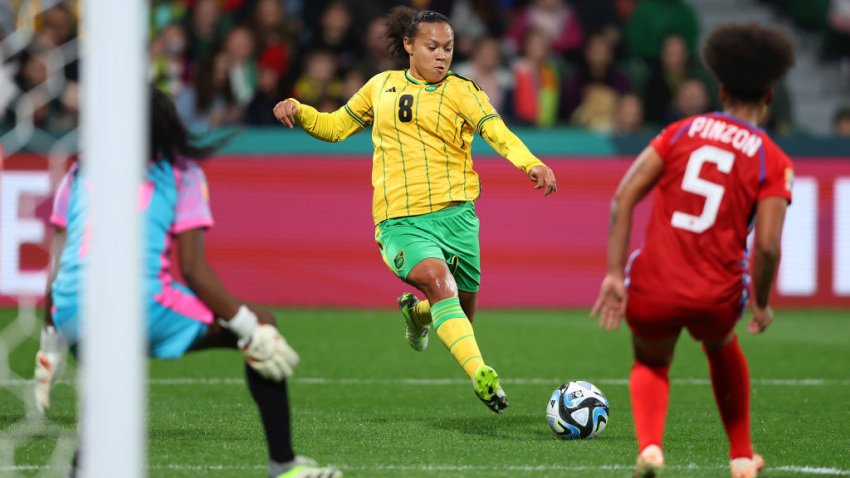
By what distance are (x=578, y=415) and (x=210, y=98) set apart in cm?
799

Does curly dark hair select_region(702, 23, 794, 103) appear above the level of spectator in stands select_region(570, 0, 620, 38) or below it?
below

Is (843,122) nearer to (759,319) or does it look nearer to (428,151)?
(428,151)

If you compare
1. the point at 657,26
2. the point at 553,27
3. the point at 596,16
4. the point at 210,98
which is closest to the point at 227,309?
the point at 210,98

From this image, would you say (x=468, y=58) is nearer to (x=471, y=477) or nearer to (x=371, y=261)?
(x=371, y=261)

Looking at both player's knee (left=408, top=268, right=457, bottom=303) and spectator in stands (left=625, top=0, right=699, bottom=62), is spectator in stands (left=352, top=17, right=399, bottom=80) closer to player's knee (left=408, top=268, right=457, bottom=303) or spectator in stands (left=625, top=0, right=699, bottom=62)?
spectator in stands (left=625, top=0, right=699, bottom=62)

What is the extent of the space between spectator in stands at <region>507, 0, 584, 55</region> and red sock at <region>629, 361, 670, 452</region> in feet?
33.5

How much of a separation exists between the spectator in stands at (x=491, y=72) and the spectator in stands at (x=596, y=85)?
0.70 meters

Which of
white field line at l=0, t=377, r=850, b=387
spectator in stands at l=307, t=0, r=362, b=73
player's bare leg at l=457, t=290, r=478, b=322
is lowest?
white field line at l=0, t=377, r=850, b=387

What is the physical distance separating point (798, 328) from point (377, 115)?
18.8 feet

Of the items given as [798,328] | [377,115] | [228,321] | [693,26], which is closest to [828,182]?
[798,328]

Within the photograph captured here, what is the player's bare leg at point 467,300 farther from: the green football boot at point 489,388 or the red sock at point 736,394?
the red sock at point 736,394

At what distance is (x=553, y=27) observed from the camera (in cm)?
1473

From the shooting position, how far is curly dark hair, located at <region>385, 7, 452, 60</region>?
673cm

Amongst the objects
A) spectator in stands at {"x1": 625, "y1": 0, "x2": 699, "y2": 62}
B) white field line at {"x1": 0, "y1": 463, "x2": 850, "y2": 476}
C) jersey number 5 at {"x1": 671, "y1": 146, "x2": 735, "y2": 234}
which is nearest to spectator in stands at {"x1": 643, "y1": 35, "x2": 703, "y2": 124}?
spectator in stands at {"x1": 625, "y1": 0, "x2": 699, "y2": 62}
